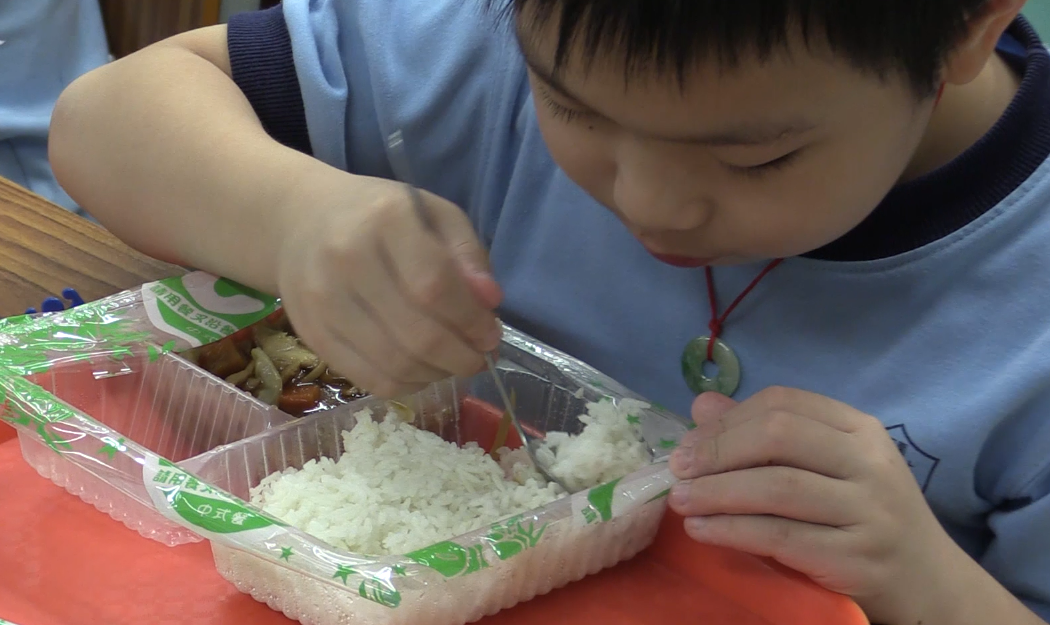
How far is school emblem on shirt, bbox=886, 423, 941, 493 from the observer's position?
0.75 meters

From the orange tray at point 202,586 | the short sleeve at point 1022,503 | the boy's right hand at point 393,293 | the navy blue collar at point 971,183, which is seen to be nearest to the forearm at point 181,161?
the boy's right hand at point 393,293

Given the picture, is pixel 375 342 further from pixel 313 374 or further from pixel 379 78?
pixel 379 78

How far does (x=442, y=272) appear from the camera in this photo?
2.16 ft

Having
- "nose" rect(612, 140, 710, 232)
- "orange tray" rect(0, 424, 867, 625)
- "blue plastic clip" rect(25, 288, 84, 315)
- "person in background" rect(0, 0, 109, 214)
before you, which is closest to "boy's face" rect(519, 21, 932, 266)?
"nose" rect(612, 140, 710, 232)

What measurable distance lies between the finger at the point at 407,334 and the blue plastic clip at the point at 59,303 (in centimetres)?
31

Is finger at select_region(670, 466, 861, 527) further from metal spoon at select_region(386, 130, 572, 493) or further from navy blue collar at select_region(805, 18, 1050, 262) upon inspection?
navy blue collar at select_region(805, 18, 1050, 262)

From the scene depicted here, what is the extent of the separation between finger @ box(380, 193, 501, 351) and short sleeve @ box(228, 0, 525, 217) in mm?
303

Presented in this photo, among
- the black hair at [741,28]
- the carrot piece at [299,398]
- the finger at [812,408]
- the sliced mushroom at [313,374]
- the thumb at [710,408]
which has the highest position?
the black hair at [741,28]

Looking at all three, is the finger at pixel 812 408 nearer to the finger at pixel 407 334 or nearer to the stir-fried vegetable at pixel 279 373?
the finger at pixel 407 334

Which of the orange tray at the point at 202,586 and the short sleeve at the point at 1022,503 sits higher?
the short sleeve at the point at 1022,503

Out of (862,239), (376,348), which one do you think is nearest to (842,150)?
(862,239)

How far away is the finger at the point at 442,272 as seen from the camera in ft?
2.16

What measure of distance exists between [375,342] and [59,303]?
0.33 metres

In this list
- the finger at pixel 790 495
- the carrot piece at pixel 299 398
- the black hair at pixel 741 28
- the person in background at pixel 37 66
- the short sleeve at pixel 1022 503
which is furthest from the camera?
the person in background at pixel 37 66
